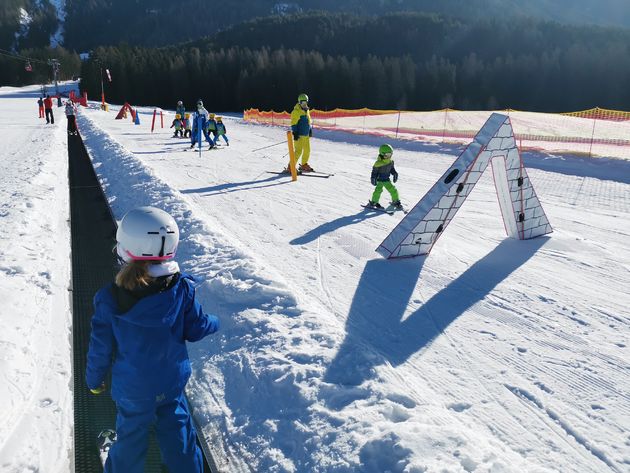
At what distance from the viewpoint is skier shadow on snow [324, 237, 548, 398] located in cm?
364

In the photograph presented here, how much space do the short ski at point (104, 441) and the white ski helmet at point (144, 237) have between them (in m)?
1.39

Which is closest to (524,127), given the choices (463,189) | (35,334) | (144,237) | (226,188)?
(226,188)

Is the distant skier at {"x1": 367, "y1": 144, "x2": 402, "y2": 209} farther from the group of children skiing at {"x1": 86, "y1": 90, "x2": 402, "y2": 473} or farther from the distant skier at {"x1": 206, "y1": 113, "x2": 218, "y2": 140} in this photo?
the distant skier at {"x1": 206, "y1": 113, "x2": 218, "y2": 140}

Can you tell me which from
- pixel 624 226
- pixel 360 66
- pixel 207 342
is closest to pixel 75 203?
pixel 207 342

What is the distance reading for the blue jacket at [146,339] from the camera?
2268 mm

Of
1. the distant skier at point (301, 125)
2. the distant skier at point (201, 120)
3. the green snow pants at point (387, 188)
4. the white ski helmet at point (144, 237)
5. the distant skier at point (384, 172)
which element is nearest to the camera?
the white ski helmet at point (144, 237)

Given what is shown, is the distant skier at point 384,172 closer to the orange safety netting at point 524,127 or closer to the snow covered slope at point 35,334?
the snow covered slope at point 35,334

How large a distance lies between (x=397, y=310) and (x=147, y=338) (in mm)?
2899

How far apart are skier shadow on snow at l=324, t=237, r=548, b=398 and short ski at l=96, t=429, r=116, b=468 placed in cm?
138

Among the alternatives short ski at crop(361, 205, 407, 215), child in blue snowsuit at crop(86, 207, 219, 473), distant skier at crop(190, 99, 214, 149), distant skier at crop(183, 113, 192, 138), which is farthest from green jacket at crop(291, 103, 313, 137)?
distant skier at crop(183, 113, 192, 138)

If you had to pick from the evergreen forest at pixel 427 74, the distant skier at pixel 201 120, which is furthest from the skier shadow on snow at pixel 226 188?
the evergreen forest at pixel 427 74

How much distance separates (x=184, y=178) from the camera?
11.2 meters

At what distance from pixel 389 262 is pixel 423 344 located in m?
1.98

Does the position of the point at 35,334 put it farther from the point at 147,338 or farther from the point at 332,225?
the point at 332,225
